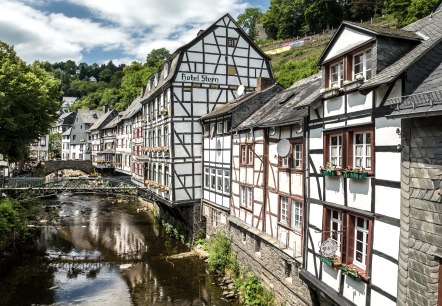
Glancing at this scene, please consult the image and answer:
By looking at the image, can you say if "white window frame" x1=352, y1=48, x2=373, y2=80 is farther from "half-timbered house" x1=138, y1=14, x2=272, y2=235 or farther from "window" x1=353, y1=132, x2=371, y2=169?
"half-timbered house" x1=138, y1=14, x2=272, y2=235

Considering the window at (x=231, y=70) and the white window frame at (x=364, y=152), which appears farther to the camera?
the window at (x=231, y=70)

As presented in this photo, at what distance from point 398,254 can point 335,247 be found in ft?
7.39

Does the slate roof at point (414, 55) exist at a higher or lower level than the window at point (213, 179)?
higher

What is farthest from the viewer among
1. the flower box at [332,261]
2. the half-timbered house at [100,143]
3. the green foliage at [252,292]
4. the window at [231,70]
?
the half-timbered house at [100,143]

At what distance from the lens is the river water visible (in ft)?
57.1

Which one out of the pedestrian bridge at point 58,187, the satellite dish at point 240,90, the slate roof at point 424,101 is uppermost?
the satellite dish at point 240,90

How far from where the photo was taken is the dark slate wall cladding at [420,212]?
7281mm

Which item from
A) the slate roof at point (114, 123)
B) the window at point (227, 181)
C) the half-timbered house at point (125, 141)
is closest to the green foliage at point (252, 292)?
the window at point (227, 181)

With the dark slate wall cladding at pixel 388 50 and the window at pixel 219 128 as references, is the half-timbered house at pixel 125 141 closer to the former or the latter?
the window at pixel 219 128

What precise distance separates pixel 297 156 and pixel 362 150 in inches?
177

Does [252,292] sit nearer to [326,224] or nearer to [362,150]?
[326,224]

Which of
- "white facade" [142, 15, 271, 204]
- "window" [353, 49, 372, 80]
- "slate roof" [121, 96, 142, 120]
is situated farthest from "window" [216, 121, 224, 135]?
"slate roof" [121, 96, 142, 120]

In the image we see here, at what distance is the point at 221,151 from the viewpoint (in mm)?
21594

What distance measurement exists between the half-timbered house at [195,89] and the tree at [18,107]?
32.6ft
